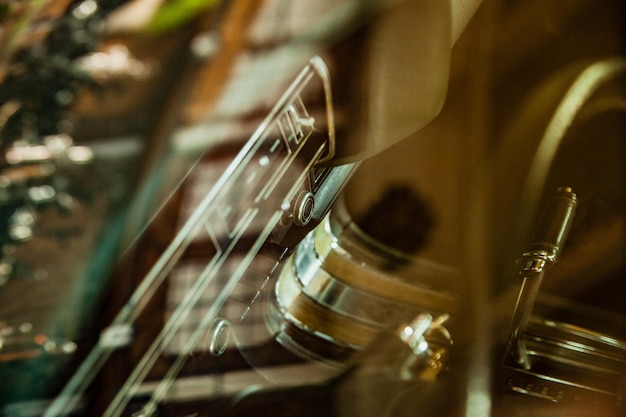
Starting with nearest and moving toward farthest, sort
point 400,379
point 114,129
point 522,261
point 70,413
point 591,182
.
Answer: point 70,413 → point 114,129 → point 400,379 → point 522,261 → point 591,182

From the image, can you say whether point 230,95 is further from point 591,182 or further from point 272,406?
point 591,182

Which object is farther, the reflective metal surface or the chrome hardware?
the chrome hardware

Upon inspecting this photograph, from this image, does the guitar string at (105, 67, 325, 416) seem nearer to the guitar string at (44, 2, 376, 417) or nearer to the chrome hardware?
the guitar string at (44, 2, 376, 417)

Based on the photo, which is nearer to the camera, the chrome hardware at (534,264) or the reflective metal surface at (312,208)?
the reflective metal surface at (312,208)

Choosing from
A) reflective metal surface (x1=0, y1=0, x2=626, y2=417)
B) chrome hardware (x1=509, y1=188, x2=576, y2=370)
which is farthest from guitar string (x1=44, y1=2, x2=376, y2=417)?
chrome hardware (x1=509, y1=188, x2=576, y2=370)

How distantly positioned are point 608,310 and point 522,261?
0.17 m

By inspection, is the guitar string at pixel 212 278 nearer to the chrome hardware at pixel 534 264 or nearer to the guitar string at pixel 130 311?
the guitar string at pixel 130 311

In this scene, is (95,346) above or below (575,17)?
below

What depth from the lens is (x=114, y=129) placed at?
0.59 meters

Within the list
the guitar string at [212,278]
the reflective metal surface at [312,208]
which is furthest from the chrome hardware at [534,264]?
the guitar string at [212,278]

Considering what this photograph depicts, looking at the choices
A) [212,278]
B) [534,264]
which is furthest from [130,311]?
[534,264]

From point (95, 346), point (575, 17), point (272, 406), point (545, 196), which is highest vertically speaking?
point (575, 17)

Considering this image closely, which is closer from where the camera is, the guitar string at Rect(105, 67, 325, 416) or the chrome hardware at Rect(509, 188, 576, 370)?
the guitar string at Rect(105, 67, 325, 416)

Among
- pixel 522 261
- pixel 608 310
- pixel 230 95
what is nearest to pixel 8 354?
pixel 230 95
